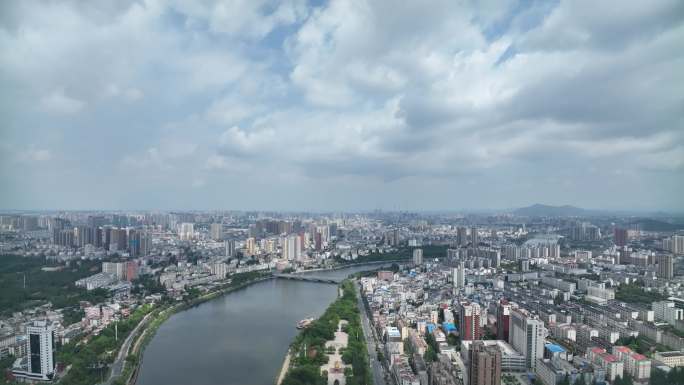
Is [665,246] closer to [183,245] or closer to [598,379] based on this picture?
[598,379]

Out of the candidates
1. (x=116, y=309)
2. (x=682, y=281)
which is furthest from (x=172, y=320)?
(x=682, y=281)

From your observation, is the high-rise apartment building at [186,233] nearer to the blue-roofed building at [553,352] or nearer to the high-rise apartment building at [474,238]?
the high-rise apartment building at [474,238]

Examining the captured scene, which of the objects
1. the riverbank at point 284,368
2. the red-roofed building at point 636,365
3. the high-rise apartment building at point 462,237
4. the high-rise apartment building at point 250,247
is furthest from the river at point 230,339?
the high-rise apartment building at point 462,237

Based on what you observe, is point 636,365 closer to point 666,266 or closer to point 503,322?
point 503,322

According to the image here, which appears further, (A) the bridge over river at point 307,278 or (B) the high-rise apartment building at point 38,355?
(A) the bridge over river at point 307,278

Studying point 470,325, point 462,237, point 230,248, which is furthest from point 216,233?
point 470,325

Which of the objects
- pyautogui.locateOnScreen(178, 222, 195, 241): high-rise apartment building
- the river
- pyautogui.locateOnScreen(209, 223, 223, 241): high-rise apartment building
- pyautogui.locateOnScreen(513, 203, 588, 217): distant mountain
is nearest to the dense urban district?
the river
